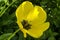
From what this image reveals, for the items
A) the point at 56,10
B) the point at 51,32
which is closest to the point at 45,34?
the point at 51,32

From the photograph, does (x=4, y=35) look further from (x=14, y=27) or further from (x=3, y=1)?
(x=3, y=1)

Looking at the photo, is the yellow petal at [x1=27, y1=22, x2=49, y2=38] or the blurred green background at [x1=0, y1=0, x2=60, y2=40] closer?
the yellow petal at [x1=27, y1=22, x2=49, y2=38]

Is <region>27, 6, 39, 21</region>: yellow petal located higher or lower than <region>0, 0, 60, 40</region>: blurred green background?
higher

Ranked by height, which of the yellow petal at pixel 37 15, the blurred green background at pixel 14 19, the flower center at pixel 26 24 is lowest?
the blurred green background at pixel 14 19

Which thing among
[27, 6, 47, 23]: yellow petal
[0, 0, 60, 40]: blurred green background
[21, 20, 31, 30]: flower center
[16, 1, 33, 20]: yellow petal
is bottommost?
[0, 0, 60, 40]: blurred green background

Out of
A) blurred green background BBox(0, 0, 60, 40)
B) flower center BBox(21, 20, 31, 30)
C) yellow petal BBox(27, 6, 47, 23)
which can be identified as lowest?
blurred green background BBox(0, 0, 60, 40)

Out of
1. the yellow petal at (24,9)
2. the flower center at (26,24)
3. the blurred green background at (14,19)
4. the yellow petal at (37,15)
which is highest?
the yellow petal at (24,9)

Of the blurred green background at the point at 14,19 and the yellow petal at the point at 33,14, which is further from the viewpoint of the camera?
the blurred green background at the point at 14,19

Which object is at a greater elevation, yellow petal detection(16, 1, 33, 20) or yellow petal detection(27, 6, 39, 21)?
yellow petal detection(16, 1, 33, 20)

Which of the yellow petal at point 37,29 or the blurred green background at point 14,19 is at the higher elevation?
the yellow petal at point 37,29
